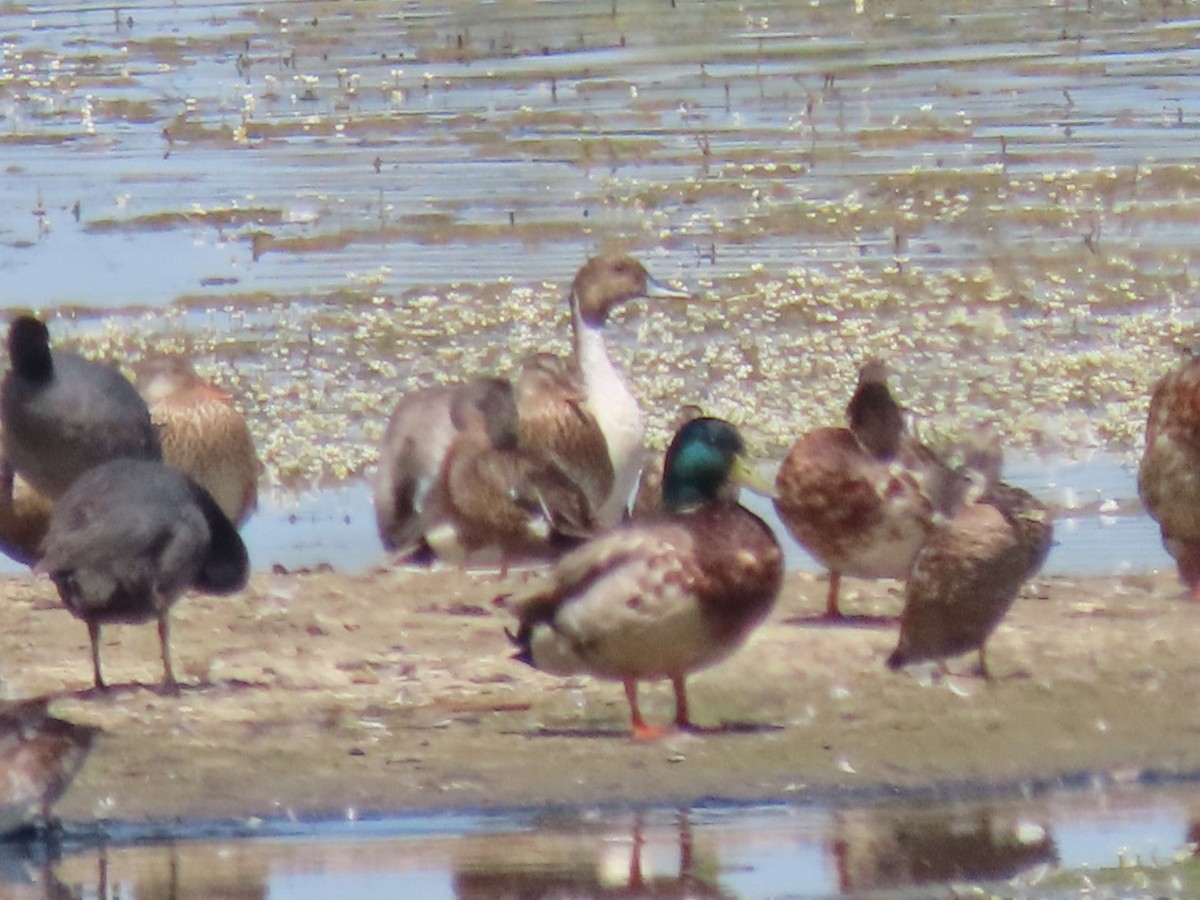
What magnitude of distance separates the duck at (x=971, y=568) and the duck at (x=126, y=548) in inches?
80.0

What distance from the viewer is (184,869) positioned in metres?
7.07

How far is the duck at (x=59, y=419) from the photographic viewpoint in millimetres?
10008

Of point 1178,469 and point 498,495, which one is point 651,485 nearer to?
point 498,495

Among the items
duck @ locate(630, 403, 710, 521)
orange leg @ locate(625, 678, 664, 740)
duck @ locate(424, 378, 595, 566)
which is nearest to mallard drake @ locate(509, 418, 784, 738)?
orange leg @ locate(625, 678, 664, 740)

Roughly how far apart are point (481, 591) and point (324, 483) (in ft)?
6.13

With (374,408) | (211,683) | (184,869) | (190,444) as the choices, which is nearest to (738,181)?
(374,408)

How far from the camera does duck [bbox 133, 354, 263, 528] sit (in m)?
10.6

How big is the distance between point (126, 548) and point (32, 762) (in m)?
1.45

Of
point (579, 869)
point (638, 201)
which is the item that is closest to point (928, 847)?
point (579, 869)

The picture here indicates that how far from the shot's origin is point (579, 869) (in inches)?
274

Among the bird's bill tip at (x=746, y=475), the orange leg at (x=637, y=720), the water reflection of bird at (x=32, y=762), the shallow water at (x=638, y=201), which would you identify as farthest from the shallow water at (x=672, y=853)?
the shallow water at (x=638, y=201)

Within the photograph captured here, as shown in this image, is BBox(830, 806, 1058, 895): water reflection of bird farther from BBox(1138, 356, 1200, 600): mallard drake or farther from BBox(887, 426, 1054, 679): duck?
BBox(1138, 356, 1200, 600): mallard drake

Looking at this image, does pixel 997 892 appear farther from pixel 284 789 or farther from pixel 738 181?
pixel 738 181

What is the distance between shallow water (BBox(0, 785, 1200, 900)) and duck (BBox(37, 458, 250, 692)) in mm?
1226
